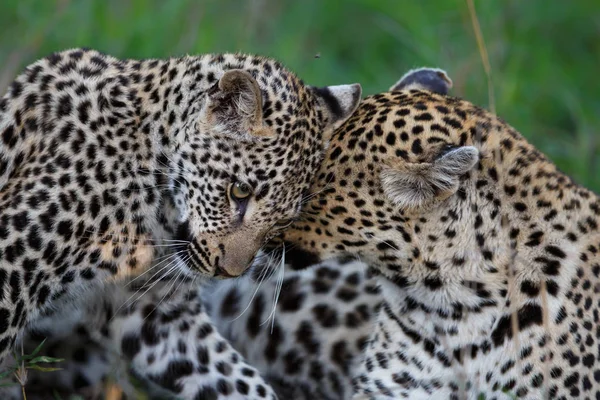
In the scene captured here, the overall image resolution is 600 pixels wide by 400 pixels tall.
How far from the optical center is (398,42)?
13898mm

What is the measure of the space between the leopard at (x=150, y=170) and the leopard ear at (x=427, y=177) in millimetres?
542

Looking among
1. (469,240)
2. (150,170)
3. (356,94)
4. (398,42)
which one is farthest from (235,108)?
(398,42)

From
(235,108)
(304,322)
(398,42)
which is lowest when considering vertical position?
(304,322)

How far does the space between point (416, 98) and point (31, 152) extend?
2.20m

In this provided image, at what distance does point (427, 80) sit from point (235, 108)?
1.49 meters

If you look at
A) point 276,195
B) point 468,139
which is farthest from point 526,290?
point 276,195

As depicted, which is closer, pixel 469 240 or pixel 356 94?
pixel 469 240

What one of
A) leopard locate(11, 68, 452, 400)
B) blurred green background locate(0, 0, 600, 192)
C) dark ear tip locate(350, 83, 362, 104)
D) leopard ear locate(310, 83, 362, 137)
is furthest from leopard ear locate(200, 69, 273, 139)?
blurred green background locate(0, 0, 600, 192)

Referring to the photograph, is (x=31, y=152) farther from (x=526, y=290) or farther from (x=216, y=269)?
(x=526, y=290)

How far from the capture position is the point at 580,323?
6.82 meters

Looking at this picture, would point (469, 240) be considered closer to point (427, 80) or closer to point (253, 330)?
point (427, 80)

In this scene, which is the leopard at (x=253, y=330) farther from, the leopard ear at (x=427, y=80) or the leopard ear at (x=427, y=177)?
the leopard ear at (x=427, y=177)

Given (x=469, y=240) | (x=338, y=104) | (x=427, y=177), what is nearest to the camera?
(x=427, y=177)

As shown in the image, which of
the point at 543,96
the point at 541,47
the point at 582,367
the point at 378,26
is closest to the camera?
the point at 582,367
